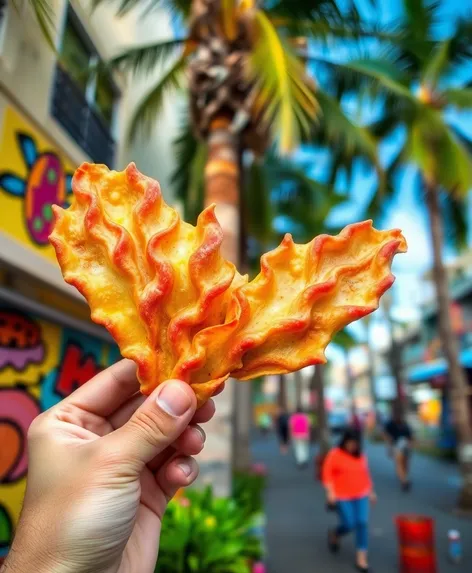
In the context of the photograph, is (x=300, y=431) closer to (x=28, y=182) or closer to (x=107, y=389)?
(x=28, y=182)

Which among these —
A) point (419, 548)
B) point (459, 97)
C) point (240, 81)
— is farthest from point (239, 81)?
point (419, 548)

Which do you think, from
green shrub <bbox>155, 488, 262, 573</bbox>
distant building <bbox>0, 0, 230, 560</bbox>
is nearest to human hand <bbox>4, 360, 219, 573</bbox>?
green shrub <bbox>155, 488, 262, 573</bbox>

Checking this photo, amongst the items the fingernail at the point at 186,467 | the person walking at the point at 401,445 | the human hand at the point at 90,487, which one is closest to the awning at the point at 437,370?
the person walking at the point at 401,445

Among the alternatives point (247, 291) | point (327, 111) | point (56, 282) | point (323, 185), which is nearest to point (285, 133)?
point (327, 111)

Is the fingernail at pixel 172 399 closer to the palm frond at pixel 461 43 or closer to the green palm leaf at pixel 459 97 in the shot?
the green palm leaf at pixel 459 97

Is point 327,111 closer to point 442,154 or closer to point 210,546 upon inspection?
point 442,154
